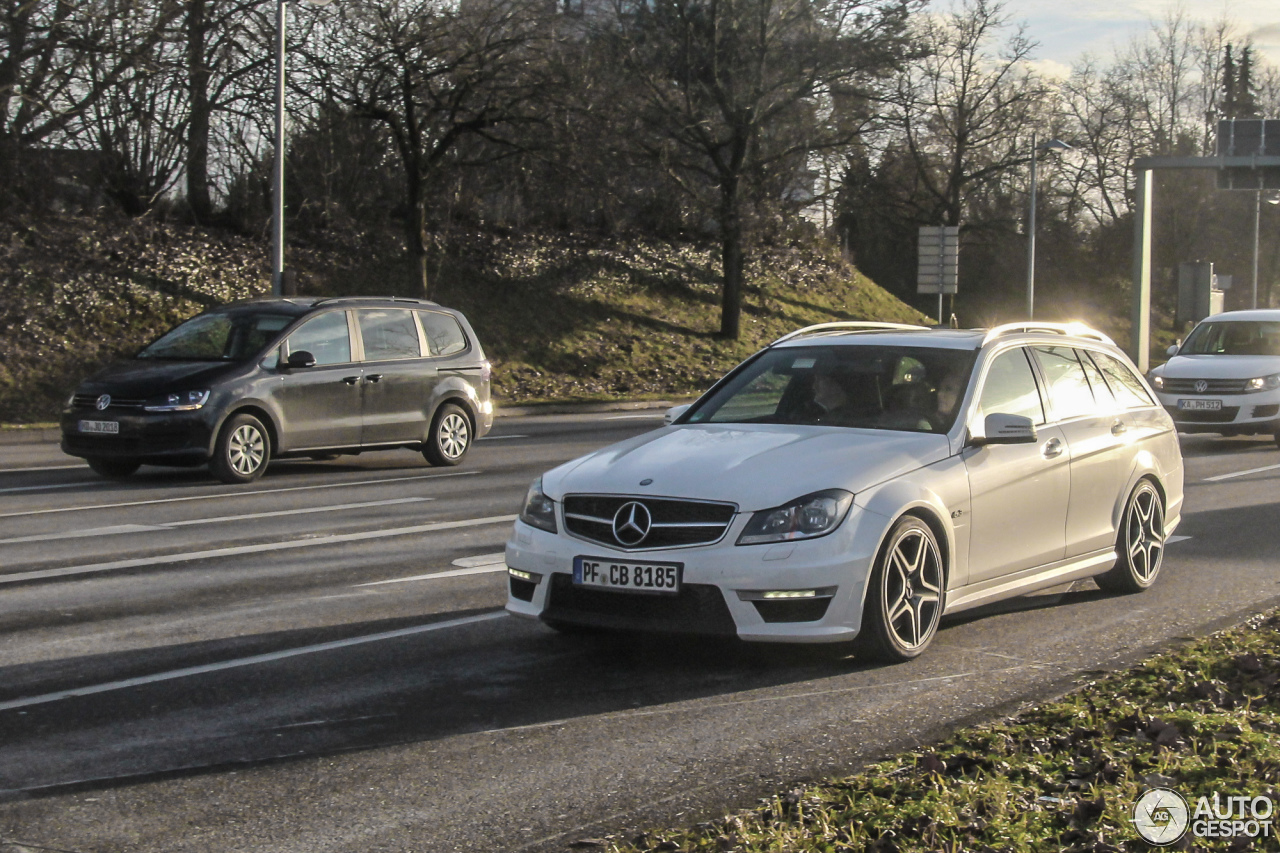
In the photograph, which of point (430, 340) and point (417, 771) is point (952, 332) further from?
point (430, 340)

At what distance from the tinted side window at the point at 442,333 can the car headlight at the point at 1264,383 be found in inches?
400

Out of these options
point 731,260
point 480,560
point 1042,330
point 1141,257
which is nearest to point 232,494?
point 480,560

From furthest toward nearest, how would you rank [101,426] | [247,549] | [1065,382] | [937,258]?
[937,258] < [101,426] < [247,549] < [1065,382]

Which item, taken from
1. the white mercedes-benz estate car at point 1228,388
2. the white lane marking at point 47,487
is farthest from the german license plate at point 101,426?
the white mercedes-benz estate car at point 1228,388

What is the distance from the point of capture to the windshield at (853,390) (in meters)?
7.50

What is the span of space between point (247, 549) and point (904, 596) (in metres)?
5.40

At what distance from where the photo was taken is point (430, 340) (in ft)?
55.5

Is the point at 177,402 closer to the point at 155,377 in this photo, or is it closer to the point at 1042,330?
the point at 155,377

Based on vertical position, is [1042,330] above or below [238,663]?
above

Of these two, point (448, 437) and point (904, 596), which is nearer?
point (904, 596)

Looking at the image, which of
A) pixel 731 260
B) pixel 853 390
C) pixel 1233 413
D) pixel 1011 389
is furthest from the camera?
pixel 731 260

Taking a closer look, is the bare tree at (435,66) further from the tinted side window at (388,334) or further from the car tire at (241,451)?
the car tire at (241,451)

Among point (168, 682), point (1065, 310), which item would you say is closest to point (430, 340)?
point (168, 682)

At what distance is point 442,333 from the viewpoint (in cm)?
1709
